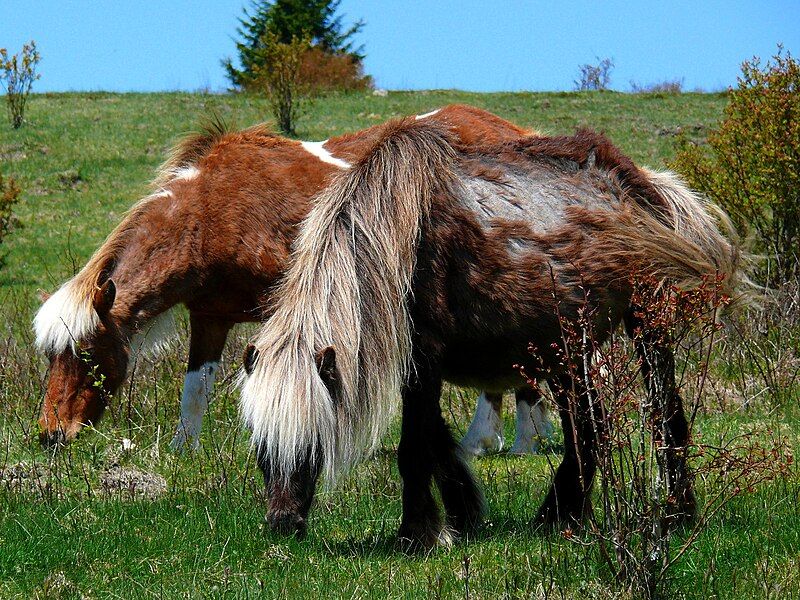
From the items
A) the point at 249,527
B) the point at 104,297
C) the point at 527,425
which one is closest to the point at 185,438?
the point at 104,297

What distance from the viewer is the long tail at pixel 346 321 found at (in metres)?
4.10

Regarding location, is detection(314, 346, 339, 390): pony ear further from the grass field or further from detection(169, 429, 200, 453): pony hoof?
detection(169, 429, 200, 453): pony hoof

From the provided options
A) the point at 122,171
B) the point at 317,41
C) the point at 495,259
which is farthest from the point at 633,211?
the point at 317,41

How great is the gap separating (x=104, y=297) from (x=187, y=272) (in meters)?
0.60

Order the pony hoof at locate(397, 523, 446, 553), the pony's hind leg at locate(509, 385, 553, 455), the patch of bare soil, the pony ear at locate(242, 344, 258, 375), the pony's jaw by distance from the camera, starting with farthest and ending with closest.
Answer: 1. the pony's hind leg at locate(509, 385, 553, 455)
2. the pony's jaw
3. the patch of bare soil
4. the pony hoof at locate(397, 523, 446, 553)
5. the pony ear at locate(242, 344, 258, 375)

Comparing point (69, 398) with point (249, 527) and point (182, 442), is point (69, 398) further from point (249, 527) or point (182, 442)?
point (249, 527)

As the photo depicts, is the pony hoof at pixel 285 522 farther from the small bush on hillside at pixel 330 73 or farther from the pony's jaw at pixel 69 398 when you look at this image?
the small bush on hillside at pixel 330 73

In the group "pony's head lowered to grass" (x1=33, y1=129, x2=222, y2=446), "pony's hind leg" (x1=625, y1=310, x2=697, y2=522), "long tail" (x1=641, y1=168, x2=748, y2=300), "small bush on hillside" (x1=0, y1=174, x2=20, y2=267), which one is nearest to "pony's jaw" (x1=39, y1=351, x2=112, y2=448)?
"pony's head lowered to grass" (x1=33, y1=129, x2=222, y2=446)

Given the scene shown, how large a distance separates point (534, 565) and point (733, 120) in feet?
23.0

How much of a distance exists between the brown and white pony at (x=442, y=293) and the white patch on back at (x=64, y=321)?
86.4 inches

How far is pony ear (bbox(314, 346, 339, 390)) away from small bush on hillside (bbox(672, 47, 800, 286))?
6087 millimetres

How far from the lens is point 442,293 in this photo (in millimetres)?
4520

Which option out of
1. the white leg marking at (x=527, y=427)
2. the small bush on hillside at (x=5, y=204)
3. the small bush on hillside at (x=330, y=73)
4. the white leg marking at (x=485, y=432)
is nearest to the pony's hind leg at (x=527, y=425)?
the white leg marking at (x=527, y=427)

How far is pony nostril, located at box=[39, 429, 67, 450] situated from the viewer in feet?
20.2
